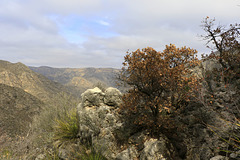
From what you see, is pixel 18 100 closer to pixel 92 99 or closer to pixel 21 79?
pixel 21 79

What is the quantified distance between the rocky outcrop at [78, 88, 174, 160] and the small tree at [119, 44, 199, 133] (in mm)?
614

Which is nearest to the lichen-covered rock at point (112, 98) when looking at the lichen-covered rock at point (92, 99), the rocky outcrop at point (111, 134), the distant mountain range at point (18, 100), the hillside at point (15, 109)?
the rocky outcrop at point (111, 134)

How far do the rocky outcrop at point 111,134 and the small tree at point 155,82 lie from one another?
2.02 ft

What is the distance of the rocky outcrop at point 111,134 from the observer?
17.4 feet

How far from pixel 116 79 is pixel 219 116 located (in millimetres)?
3951

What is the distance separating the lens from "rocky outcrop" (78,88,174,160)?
5296mm

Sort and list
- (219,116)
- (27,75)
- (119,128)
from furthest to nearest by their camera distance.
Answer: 1. (27,75)
2. (119,128)
3. (219,116)

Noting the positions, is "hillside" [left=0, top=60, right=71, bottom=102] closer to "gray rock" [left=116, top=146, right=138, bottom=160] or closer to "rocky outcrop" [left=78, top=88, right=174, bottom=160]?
"rocky outcrop" [left=78, top=88, right=174, bottom=160]

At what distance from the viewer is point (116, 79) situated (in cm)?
661

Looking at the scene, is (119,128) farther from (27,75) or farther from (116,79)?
(27,75)

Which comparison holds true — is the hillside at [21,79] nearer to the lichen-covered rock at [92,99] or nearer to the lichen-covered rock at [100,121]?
the lichen-covered rock at [92,99]

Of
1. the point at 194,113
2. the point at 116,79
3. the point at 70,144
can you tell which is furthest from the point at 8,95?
the point at 194,113

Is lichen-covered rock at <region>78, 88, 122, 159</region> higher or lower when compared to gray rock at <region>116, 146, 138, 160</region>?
higher

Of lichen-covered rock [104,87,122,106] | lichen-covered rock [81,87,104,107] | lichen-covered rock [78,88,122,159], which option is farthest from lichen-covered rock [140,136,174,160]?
lichen-covered rock [81,87,104,107]
